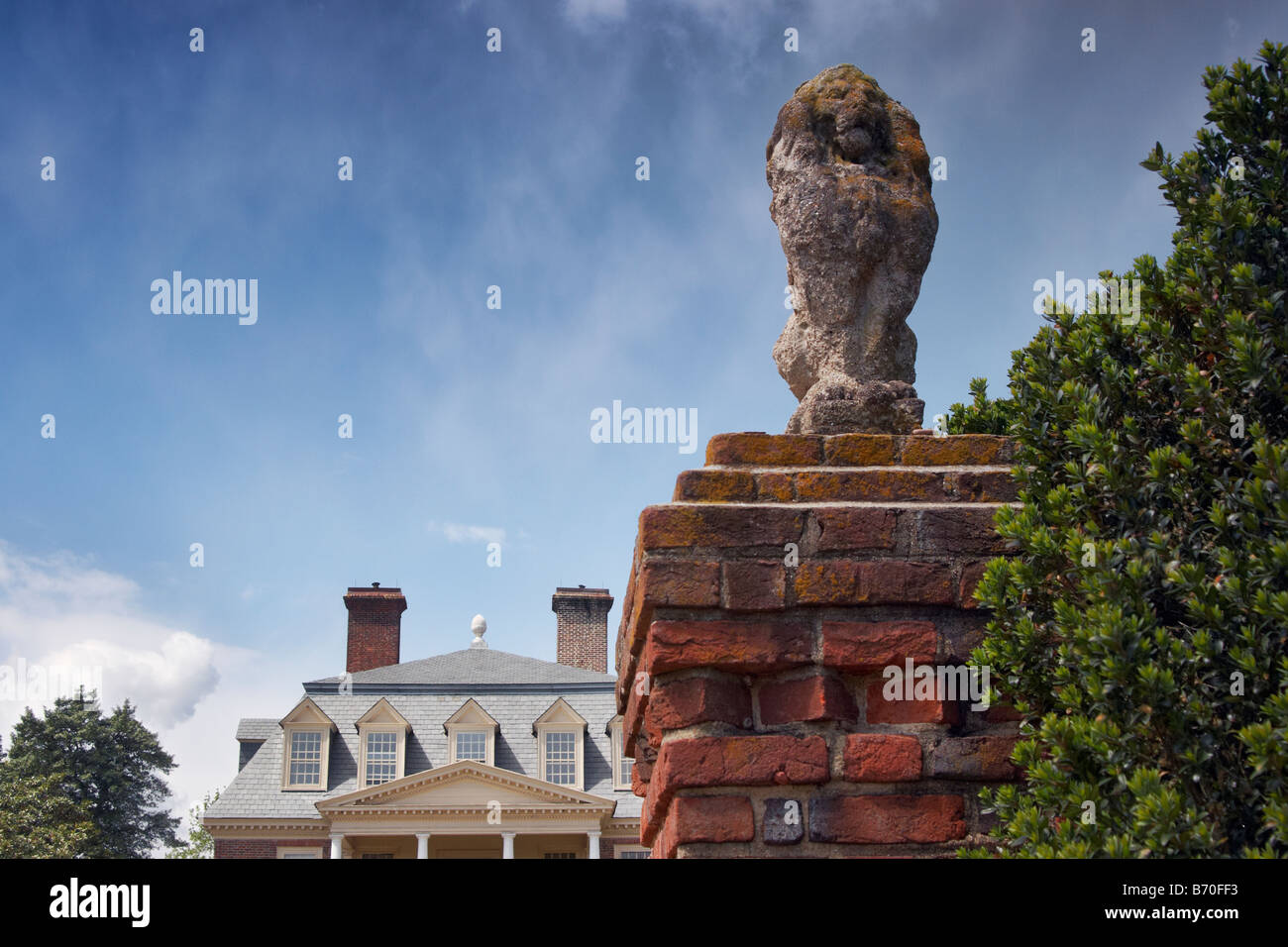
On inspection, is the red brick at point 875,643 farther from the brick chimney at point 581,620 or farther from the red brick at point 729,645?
the brick chimney at point 581,620

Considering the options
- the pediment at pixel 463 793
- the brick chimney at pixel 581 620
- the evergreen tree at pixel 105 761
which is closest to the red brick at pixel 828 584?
the pediment at pixel 463 793

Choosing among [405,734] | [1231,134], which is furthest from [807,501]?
[405,734]

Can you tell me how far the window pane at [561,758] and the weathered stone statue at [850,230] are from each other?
2471 centimetres

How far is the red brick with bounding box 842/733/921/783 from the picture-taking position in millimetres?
2658

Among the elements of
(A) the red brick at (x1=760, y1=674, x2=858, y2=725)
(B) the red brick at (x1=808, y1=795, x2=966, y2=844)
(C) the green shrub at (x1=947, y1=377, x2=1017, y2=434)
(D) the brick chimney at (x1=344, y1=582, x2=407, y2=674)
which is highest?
(D) the brick chimney at (x1=344, y1=582, x2=407, y2=674)

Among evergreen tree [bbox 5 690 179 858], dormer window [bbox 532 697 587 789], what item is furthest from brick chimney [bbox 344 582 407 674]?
evergreen tree [bbox 5 690 179 858]

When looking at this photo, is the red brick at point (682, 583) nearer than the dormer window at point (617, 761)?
Yes

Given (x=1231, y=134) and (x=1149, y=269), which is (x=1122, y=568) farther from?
(x=1231, y=134)

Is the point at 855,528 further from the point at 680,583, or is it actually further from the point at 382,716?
the point at 382,716

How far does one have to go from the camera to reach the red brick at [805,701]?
2.71 meters

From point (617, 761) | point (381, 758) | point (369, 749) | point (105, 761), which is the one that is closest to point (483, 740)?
point (381, 758)

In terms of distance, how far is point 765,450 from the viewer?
303cm

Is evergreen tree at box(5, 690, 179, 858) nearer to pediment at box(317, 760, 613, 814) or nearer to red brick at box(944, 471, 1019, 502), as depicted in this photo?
pediment at box(317, 760, 613, 814)
